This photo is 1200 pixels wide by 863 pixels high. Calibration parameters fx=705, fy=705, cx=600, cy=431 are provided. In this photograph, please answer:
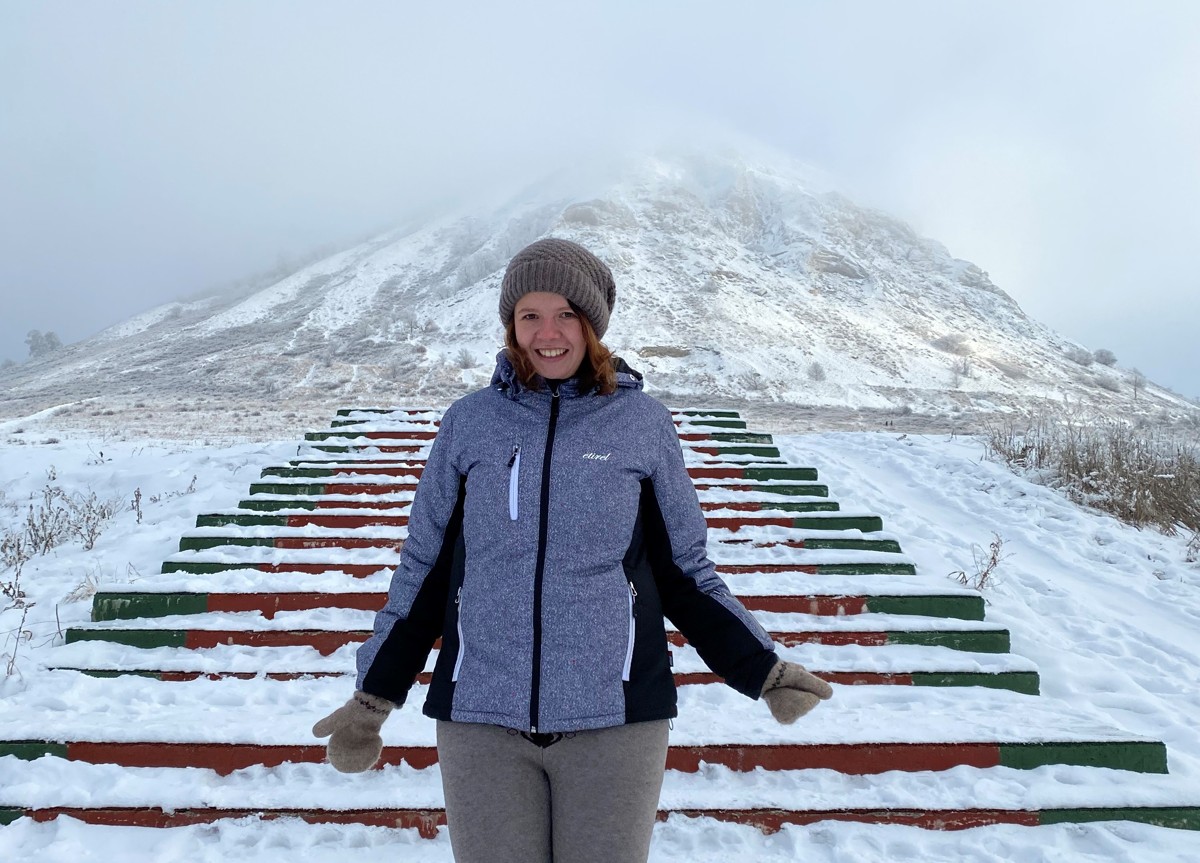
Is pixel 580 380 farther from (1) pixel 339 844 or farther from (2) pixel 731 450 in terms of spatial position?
(2) pixel 731 450

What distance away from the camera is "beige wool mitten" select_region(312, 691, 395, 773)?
1.56 meters

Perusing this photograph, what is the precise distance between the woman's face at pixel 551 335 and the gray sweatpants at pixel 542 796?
793mm

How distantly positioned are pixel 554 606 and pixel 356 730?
54 cm

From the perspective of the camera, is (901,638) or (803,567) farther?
(803,567)

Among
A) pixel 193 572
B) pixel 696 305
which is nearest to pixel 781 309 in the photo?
pixel 696 305

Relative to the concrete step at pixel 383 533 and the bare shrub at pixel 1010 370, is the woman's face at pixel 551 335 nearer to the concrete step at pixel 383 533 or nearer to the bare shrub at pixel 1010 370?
the concrete step at pixel 383 533

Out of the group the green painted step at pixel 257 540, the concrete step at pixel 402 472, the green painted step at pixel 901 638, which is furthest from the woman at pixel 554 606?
the concrete step at pixel 402 472

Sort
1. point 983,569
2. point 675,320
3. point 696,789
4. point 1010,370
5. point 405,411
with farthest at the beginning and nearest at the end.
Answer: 1. point 675,320
2. point 1010,370
3. point 405,411
4. point 983,569
5. point 696,789

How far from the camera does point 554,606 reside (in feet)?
4.85

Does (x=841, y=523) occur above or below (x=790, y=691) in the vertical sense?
below

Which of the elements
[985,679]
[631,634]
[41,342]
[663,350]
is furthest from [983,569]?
[41,342]

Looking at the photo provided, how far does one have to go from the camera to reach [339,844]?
8.74ft

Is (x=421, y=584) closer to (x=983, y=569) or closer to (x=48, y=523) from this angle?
(x=983, y=569)

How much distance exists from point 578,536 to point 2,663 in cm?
372
